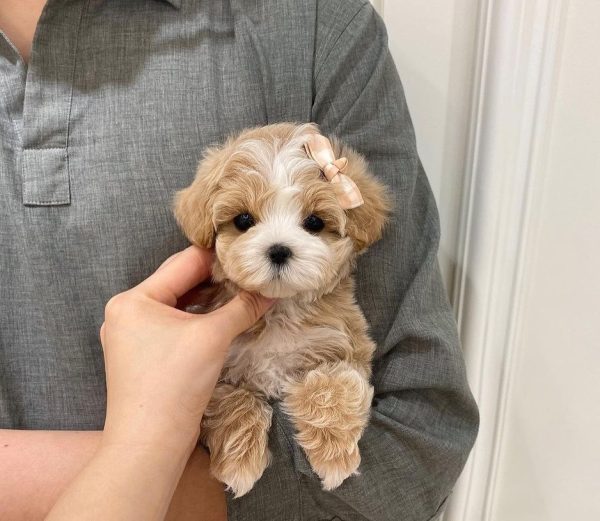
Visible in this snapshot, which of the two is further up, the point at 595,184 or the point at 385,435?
the point at 595,184

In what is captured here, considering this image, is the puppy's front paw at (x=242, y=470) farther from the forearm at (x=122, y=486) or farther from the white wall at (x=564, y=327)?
the white wall at (x=564, y=327)

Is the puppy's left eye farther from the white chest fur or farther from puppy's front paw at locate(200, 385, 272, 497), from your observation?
puppy's front paw at locate(200, 385, 272, 497)

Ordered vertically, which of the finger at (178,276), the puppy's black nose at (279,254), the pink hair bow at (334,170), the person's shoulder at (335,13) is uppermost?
the person's shoulder at (335,13)

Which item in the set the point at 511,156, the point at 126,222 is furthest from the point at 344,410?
the point at 511,156

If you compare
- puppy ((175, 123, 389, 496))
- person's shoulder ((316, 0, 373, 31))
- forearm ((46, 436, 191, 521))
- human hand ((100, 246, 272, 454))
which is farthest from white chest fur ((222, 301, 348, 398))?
person's shoulder ((316, 0, 373, 31))

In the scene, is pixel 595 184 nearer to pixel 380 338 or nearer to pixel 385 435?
pixel 380 338

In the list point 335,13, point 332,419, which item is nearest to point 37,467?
point 332,419

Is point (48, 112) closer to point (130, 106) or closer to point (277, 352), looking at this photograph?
point (130, 106)

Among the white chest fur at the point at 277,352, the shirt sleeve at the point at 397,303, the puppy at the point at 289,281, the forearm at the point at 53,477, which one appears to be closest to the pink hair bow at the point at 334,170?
the puppy at the point at 289,281
